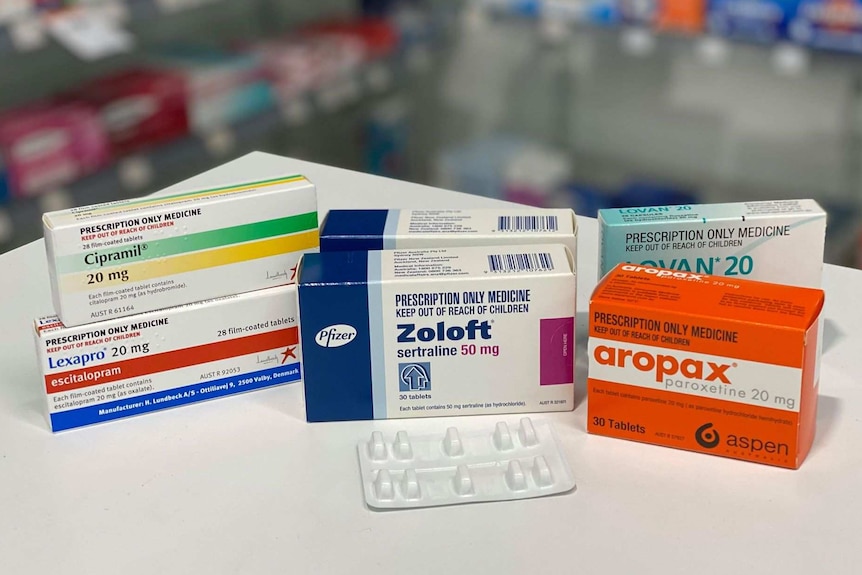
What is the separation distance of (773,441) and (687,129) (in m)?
2.33

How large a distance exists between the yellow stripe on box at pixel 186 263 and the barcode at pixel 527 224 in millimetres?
191

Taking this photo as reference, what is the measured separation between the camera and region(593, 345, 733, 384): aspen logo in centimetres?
100

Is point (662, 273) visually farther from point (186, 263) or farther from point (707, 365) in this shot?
point (186, 263)

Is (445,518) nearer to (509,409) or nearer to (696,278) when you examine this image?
(509,409)

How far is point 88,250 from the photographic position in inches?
41.3

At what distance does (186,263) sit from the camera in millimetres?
1088

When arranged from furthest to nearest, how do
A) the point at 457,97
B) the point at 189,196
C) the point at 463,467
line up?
the point at 457,97, the point at 189,196, the point at 463,467

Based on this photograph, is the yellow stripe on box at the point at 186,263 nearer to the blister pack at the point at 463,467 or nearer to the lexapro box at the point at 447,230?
the lexapro box at the point at 447,230

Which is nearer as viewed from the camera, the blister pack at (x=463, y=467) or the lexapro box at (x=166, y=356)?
the blister pack at (x=463, y=467)

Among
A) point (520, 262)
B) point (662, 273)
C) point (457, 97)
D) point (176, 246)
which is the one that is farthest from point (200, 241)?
point (457, 97)

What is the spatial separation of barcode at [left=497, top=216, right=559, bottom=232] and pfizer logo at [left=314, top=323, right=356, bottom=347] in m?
0.20

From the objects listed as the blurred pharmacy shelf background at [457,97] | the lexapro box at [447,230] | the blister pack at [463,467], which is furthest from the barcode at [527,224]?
the blurred pharmacy shelf background at [457,97]

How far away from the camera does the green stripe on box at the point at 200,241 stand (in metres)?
1.05

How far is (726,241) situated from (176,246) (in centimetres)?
55
